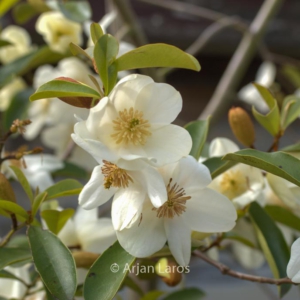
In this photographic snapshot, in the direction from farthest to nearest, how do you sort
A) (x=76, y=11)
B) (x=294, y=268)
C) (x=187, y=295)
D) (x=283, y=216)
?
(x=76, y=11) → (x=187, y=295) → (x=283, y=216) → (x=294, y=268)

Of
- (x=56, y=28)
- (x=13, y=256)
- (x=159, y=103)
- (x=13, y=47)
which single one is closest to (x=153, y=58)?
(x=159, y=103)

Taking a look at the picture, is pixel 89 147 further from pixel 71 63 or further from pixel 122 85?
pixel 71 63

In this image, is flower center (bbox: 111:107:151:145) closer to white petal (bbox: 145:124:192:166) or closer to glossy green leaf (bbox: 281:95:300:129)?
white petal (bbox: 145:124:192:166)

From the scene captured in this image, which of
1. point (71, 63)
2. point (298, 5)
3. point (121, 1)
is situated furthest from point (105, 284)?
point (298, 5)

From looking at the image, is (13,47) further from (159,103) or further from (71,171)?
(159,103)

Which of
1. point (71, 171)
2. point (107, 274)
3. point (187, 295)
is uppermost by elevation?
point (107, 274)
